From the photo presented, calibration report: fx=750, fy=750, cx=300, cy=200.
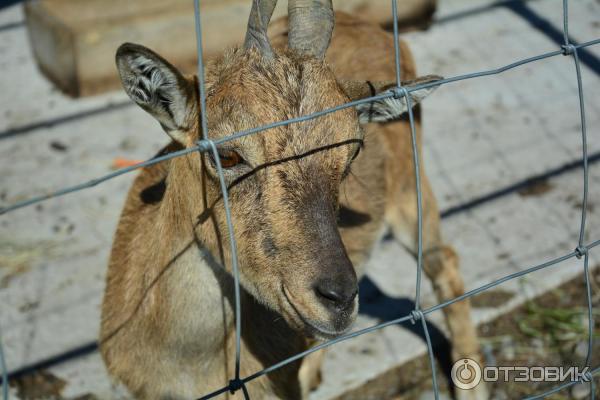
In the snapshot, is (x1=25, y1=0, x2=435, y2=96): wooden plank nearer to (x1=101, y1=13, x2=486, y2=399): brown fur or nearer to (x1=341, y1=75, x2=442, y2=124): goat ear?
(x1=101, y1=13, x2=486, y2=399): brown fur

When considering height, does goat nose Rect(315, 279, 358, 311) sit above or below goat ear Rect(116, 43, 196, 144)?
below

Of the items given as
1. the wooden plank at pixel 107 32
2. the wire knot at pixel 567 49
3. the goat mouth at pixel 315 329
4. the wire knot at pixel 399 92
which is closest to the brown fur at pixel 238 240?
the goat mouth at pixel 315 329

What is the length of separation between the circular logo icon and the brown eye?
230 cm

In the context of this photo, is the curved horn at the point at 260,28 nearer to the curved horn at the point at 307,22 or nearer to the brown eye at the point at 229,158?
the curved horn at the point at 307,22

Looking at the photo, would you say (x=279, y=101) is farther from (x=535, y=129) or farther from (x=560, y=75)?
(x=560, y=75)

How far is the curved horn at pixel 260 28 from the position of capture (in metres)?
2.62

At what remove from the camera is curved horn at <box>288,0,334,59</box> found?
9.28ft

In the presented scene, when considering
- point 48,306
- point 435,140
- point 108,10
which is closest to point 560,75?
point 435,140

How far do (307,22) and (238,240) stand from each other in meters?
0.89

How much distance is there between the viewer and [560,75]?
21.8 ft

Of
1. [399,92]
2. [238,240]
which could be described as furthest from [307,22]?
[238,240]

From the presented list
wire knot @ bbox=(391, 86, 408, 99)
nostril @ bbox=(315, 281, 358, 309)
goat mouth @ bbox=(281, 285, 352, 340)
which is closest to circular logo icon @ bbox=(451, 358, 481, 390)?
goat mouth @ bbox=(281, 285, 352, 340)

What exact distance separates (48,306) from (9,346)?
34cm

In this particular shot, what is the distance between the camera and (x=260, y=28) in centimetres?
262
